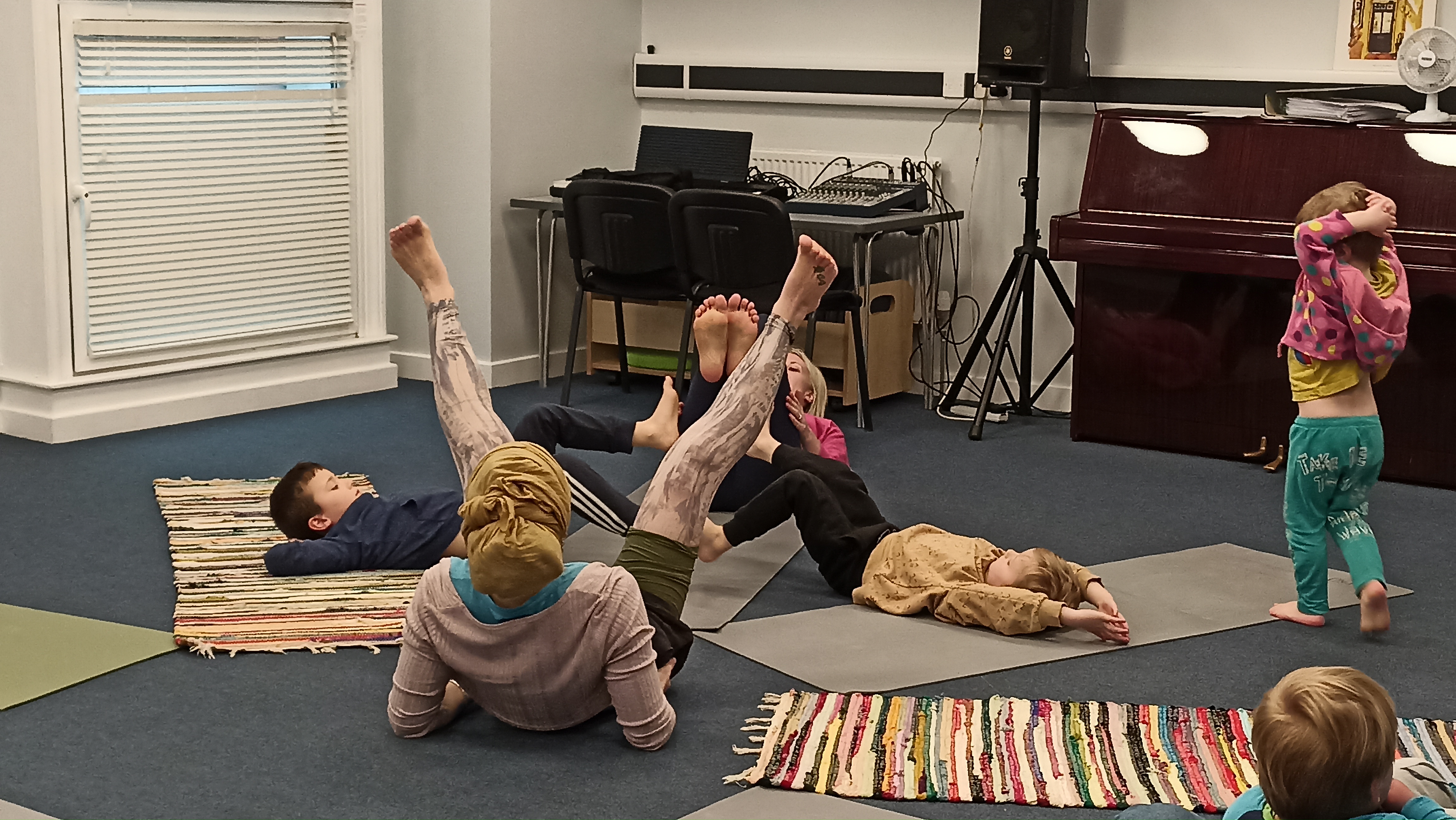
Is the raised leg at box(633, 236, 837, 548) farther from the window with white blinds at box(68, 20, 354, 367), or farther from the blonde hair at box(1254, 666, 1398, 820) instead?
the window with white blinds at box(68, 20, 354, 367)

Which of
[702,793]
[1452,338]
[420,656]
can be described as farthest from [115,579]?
[1452,338]

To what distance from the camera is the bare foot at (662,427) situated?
389 centimetres

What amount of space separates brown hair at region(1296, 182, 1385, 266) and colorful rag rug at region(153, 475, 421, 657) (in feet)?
6.48

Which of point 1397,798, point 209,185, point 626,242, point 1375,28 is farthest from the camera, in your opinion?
point 626,242

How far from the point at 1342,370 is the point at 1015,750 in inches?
45.3

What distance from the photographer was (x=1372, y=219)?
319cm

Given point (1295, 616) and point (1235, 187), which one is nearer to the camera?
point (1295, 616)

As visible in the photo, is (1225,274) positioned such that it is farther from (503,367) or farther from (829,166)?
(503,367)

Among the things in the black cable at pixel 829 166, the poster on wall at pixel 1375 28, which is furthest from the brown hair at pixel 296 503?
the poster on wall at pixel 1375 28

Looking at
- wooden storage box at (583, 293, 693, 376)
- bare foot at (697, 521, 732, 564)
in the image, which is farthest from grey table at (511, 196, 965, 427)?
bare foot at (697, 521, 732, 564)

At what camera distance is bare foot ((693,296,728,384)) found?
12.0 feet

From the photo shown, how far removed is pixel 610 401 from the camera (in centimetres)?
581

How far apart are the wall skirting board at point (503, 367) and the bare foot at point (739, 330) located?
2422 mm

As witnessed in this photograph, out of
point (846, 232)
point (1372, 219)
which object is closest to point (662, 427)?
point (1372, 219)
